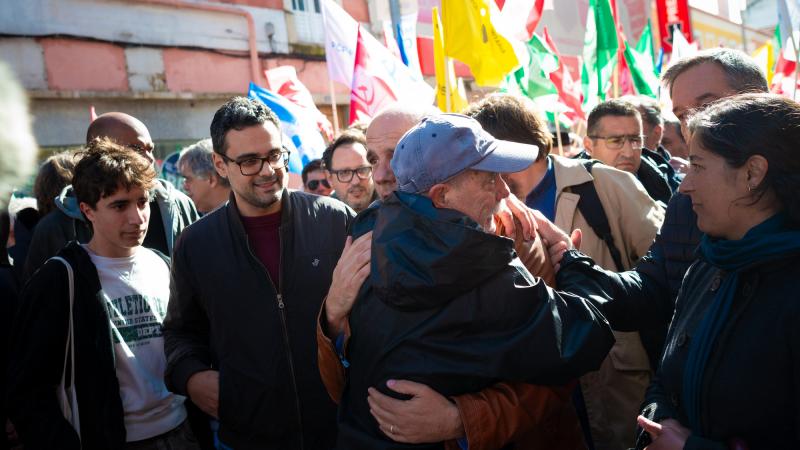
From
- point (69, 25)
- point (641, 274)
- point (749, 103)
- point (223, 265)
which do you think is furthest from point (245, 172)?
point (69, 25)

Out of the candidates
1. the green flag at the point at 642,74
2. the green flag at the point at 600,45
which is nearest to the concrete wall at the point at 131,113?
the green flag at the point at 600,45

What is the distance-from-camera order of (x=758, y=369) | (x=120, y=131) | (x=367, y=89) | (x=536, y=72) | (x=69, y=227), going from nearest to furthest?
(x=758, y=369) < (x=69, y=227) < (x=120, y=131) < (x=367, y=89) < (x=536, y=72)

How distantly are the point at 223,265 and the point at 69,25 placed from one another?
886 centimetres

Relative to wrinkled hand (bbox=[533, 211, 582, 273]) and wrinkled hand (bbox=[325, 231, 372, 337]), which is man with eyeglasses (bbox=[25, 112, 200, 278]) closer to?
wrinkled hand (bbox=[325, 231, 372, 337])

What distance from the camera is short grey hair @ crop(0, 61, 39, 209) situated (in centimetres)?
65

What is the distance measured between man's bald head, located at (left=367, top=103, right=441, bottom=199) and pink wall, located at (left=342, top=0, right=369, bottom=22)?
12.2 m

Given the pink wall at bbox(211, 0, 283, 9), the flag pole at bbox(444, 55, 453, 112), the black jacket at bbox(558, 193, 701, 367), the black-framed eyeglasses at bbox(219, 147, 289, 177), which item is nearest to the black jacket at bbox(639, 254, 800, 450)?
the black jacket at bbox(558, 193, 701, 367)

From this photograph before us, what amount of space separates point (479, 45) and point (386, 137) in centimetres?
357

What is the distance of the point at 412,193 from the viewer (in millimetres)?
1828

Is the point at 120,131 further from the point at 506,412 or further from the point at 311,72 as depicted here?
the point at 311,72

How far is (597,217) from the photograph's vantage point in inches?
116

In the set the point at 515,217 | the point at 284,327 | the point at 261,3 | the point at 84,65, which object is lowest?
the point at 284,327

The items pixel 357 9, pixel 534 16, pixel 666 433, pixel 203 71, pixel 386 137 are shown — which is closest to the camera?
pixel 666 433

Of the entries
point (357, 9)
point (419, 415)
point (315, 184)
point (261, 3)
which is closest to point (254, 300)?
point (419, 415)
